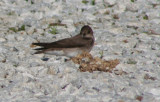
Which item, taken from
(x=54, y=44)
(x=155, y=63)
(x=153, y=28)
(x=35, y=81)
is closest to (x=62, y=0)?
(x=153, y=28)

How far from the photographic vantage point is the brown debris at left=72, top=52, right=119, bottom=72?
10.1m

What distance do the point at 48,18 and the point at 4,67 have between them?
16.1ft

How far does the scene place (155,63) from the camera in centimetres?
1080

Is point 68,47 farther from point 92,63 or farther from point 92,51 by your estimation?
point 92,63

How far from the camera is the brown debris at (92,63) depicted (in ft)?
33.2

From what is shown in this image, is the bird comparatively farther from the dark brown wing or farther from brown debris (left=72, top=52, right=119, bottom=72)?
brown debris (left=72, top=52, right=119, bottom=72)

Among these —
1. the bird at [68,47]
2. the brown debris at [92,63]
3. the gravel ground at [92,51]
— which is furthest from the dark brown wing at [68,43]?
the brown debris at [92,63]

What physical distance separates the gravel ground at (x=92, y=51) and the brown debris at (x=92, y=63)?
16 cm

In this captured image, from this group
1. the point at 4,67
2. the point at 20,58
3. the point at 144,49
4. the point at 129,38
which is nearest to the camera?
the point at 4,67

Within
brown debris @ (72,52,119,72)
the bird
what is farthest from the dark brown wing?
brown debris @ (72,52,119,72)

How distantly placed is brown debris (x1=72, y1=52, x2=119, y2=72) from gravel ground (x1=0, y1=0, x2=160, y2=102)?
16 cm

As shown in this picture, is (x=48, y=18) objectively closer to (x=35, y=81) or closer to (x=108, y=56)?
(x=108, y=56)

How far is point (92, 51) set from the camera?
476 inches

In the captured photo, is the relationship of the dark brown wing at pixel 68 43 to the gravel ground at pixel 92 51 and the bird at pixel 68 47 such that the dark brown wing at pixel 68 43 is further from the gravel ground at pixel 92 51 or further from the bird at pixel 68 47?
the gravel ground at pixel 92 51
